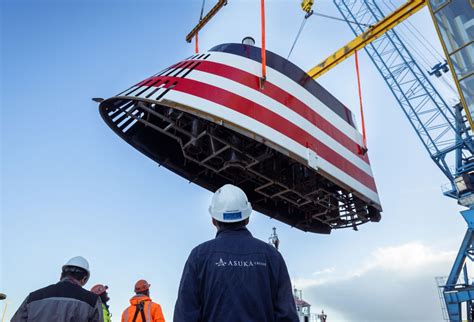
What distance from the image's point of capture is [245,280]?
2219 millimetres

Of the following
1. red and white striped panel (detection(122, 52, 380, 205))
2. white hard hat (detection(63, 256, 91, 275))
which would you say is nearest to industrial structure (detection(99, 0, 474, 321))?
red and white striped panel (detection(122, 52, 380, 205))

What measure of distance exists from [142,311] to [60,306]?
5.06 ft

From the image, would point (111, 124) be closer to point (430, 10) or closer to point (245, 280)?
point (245, 280)

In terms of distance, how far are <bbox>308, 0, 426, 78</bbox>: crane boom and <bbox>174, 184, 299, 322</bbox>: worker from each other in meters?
11.1

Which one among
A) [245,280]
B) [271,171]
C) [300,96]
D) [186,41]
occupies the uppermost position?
[186,41]

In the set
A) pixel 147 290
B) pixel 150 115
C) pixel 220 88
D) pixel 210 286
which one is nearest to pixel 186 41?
pixel 150 115

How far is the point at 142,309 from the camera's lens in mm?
4738

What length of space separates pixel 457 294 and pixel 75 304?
1106 inches

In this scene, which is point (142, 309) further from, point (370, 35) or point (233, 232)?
point (370, 35)

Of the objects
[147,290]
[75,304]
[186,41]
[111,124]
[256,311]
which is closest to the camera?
[256,311]

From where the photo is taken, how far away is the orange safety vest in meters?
4.70

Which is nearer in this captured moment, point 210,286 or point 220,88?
point 210,286

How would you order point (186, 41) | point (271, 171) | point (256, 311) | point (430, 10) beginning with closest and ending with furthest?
point (256, 311) → point (271, 171) → point (430, 10) → point (186, 41)

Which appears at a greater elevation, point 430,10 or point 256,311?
point 430,10
